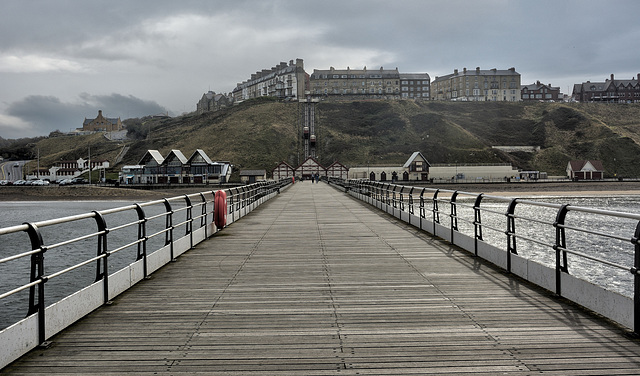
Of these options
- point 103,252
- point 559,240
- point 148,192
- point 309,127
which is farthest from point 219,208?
point 309,127

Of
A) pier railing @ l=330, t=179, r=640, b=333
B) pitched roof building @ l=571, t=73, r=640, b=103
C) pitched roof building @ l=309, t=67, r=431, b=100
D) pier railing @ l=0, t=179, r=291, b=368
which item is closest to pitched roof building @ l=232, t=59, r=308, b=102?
pitched roof building @ l=309, t=67, r=431, b=100

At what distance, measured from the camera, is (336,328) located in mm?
5113

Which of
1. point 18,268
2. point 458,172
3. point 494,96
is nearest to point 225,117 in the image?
point 458,172

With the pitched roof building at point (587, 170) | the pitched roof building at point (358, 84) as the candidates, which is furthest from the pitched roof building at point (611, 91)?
the pitched roof building at point (587, 170)

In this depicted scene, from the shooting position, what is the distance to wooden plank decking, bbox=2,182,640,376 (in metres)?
4.11

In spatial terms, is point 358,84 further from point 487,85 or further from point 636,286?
point 636,286

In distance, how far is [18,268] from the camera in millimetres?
19281

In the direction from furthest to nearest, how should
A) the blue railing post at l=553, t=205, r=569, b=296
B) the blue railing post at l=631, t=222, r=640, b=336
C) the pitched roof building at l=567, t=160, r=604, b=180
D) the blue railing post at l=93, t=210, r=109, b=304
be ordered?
the pitched roof building at l=567, t=160, r=604, b=180 → the blue railing post at l=553, t=205, r=569, b=296 → the blue railing post at l=93, t=210, r=109, b=304 → the blue railing post at l=631, t=222, r=640, b=336

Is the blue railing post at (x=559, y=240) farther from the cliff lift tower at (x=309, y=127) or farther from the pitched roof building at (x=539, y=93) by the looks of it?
the pitched roof building at (x=539, y=93)

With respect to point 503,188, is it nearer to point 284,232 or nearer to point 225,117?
point 284,232

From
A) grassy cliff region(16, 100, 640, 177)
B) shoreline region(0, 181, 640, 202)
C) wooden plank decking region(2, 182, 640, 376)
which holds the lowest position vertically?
shoreline region(0, 181, 640, 202)

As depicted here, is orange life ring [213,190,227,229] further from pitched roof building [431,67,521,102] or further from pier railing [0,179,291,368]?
pitched roof building [431,67,521,102]

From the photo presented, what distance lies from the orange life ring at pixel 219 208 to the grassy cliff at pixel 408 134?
4048 inches

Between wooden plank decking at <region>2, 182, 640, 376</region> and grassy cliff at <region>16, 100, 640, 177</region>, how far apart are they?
10998 centimetres
